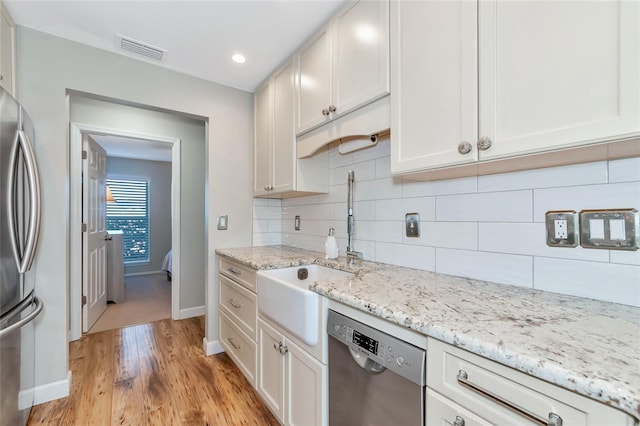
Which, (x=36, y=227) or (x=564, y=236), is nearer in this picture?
(x=564, y=236)

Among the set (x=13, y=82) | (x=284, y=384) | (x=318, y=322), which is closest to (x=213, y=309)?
(x=284, y=384)

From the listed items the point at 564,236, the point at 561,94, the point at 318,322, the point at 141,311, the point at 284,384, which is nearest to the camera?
the point at 561,94

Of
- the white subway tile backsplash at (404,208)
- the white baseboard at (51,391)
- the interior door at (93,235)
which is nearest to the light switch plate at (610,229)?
the white subway tile backsplash at (404,208)

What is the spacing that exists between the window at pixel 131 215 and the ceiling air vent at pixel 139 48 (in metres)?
4.26

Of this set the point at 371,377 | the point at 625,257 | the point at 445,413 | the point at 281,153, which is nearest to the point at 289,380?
the point at 371,377

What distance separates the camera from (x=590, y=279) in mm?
958

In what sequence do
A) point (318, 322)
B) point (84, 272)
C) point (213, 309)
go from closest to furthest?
point (318, 322)
point (213, 309)
point (84, 272)

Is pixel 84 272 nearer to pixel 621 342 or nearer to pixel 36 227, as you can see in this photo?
pixel 36 227

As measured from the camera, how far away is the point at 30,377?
1613 millimetres

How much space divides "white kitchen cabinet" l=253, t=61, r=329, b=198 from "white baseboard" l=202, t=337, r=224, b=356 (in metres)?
1.29

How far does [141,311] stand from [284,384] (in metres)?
2.85

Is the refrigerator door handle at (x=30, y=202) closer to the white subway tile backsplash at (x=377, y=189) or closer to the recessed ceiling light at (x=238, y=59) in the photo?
the recessed ceiling light at (x=238, y=59)

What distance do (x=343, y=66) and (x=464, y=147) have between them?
2.85ft

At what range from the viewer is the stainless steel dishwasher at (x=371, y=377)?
800 mm
